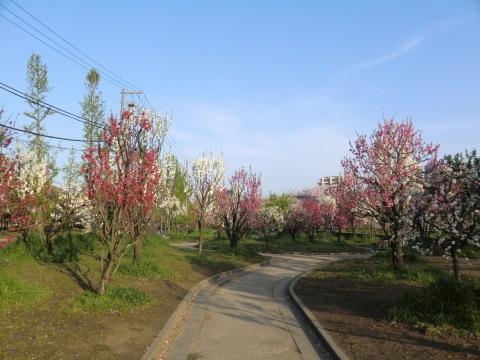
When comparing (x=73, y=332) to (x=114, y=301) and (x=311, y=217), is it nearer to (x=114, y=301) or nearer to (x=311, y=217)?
(x=114, y=301)

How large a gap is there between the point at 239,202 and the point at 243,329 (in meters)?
16.9

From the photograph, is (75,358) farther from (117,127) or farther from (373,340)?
(117,127)

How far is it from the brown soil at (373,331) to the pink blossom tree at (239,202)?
13.1 metres

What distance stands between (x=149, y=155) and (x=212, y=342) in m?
5.46

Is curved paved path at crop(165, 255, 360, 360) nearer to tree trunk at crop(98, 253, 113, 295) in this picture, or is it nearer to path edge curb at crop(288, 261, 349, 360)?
path edge curb at crop(288, 261, 349, 360)

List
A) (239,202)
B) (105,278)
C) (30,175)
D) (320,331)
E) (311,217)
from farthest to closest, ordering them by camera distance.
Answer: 1. (311,217)
2. (239,202)
3. (30,175)
4. (105,278)
5. (320,331)

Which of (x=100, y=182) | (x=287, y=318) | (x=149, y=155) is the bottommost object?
(x=287, y=318)

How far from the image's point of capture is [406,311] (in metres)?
7.26

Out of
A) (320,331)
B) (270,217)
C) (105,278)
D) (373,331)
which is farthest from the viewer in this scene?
(270,217)

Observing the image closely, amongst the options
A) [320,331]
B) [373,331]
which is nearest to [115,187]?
[320,331]

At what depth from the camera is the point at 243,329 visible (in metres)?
7.39

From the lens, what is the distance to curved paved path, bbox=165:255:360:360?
602 cm

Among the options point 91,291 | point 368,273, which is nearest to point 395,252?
point 368,273

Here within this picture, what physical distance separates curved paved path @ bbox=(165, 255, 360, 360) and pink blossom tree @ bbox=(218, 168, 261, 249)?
11.5m
